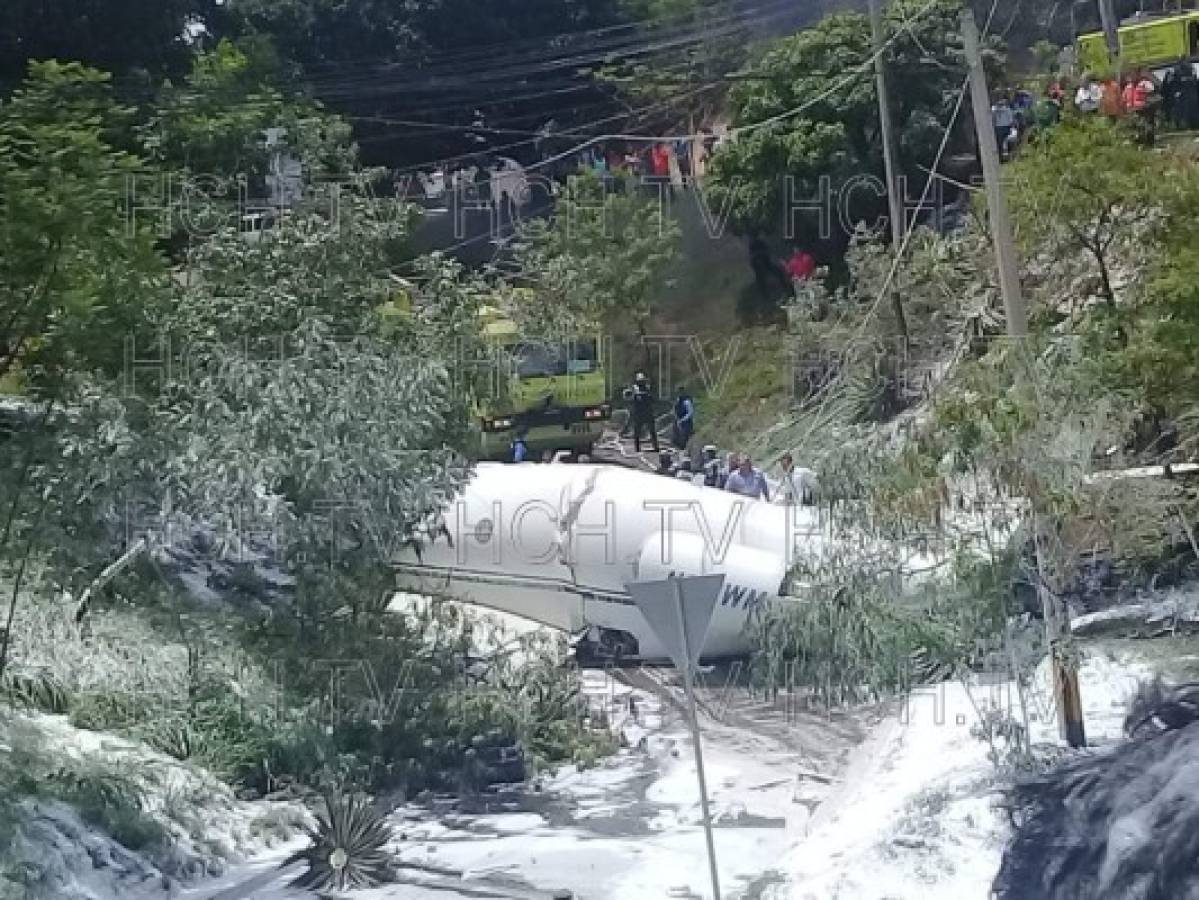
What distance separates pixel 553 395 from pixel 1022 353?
11.2 meters

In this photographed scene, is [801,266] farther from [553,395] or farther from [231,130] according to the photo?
[231,130]

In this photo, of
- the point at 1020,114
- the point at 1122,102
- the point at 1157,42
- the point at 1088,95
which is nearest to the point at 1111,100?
the point at 1122,102

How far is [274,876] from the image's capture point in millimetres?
12469

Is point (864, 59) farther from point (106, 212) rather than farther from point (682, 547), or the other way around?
point (106, 212)

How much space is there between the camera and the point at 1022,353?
41.2 feet

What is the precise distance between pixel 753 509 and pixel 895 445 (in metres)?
3.11

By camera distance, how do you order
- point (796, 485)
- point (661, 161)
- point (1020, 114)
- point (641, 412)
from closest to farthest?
1. point (796, 485)
2. point (1020, 114)
3. point (641, 412)
4. point (661, 161)

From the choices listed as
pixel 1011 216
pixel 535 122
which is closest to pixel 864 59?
pixel 535 122

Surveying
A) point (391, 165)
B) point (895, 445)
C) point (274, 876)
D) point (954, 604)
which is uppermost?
point (391, 165)

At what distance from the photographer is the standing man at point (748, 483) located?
17.7m

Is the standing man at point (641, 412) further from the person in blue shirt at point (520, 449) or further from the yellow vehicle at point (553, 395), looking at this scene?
the person in blue shirt at point (520, 449)

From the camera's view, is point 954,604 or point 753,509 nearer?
point 954,604

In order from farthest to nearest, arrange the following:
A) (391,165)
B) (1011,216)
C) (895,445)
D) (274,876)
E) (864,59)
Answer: (391,165) → (864,59) → (1011,216) → (895,445) → (274,876)

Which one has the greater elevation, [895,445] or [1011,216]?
[1011,216]
